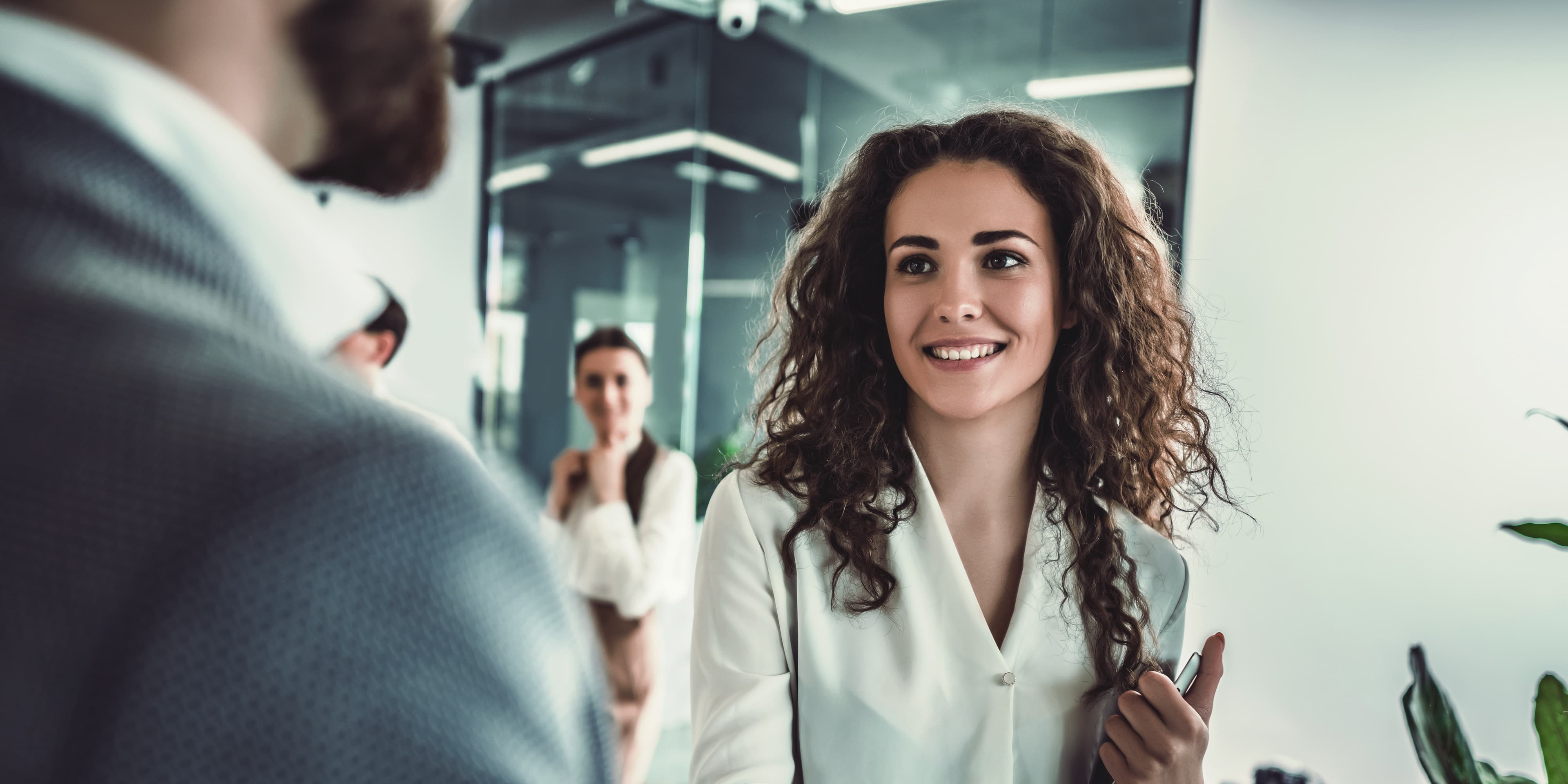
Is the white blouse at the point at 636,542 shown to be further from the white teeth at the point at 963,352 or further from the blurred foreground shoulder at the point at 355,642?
the blurred foreground shoulder at the point at 355,642

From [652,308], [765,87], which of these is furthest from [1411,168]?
[652,308]

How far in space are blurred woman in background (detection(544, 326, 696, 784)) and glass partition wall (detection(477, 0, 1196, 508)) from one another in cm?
129

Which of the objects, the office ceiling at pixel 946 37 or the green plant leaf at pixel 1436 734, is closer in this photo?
the green plant leaf at pixel 1436 734

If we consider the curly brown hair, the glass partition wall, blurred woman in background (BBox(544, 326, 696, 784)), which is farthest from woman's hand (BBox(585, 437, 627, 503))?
the curly brown hair

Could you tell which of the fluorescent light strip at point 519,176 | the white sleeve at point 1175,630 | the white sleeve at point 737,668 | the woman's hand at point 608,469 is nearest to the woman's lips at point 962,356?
the white sleeve at point 737,668

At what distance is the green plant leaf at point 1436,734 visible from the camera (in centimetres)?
169

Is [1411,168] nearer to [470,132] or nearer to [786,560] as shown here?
[786,560]

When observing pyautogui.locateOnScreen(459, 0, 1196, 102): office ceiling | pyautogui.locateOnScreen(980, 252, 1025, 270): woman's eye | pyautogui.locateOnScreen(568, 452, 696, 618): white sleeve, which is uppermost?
pyautogui.locateOnScreen(459, 0, 1196, 102): office ceiling

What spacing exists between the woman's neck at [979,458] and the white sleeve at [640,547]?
2010 millimetres

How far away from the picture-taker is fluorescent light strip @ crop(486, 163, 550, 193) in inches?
210

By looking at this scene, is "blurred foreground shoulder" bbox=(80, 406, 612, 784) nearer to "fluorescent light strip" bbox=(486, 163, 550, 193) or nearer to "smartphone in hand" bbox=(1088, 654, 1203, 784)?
"smartphone in hand" bbox=(1088, 654, 1203, 784)

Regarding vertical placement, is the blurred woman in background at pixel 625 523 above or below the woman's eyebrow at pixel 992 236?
below

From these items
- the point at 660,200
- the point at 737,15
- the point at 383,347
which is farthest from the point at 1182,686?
the point at 737,15

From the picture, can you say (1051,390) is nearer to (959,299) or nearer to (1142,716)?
(959,299)
